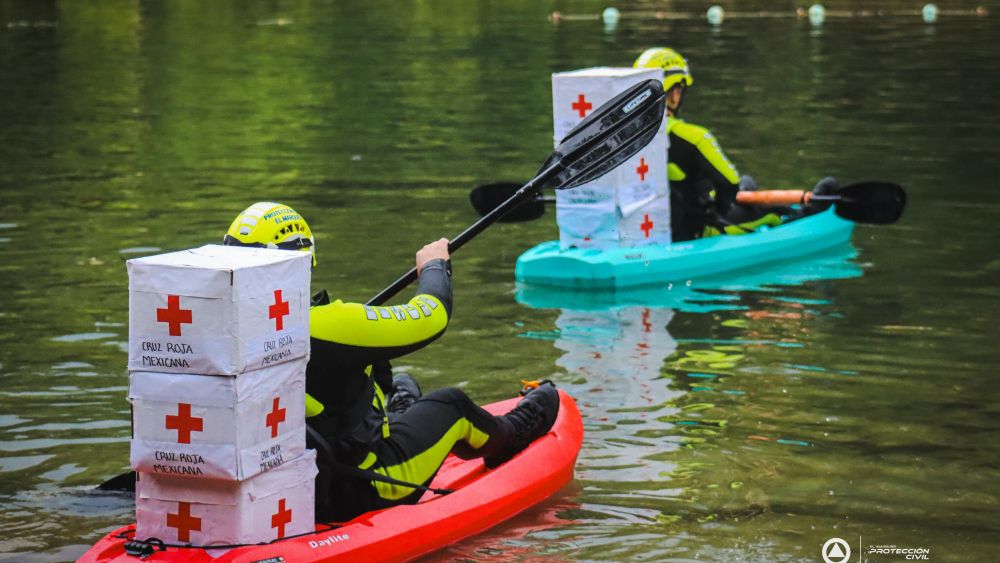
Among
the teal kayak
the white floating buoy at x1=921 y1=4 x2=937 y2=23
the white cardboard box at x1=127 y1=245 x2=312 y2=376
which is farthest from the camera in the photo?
the white floating buoy at x1=921 y1=4 x2=937 y2=23

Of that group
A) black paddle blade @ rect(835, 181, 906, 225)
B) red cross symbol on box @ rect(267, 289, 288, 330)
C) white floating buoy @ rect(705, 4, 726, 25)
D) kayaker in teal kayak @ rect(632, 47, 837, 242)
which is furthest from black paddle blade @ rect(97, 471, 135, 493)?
white floating buoy @ rect(705, 4, 726, 25)

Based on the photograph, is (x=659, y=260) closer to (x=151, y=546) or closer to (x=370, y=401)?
(x=370, y=401)

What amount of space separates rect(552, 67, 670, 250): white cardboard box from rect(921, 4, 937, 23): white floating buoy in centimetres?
2677

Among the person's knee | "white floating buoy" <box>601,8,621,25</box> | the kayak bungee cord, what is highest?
"white floating buoy" <box>601,8,621,25</box>

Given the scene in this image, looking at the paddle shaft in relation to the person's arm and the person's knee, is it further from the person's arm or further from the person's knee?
the person's arm

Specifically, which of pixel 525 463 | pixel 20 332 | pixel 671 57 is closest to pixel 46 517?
pixel 525 463

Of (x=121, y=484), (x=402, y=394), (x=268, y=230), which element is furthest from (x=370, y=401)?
(x=121, y=484)

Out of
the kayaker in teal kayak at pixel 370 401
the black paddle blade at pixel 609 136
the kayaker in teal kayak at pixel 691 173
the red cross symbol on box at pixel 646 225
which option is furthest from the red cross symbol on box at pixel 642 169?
the kayaker in teal kayak at pixel 370 401

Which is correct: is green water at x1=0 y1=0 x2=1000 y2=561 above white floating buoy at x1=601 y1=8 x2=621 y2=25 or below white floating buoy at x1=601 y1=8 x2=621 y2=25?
below

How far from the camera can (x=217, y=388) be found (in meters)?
5.71

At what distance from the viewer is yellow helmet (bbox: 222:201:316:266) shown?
6.21 m

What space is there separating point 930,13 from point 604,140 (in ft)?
104

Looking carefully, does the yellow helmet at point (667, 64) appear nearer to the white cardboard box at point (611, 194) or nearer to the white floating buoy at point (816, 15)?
the white cardboard box at point (611, 194)

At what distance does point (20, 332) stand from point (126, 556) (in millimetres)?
5362
